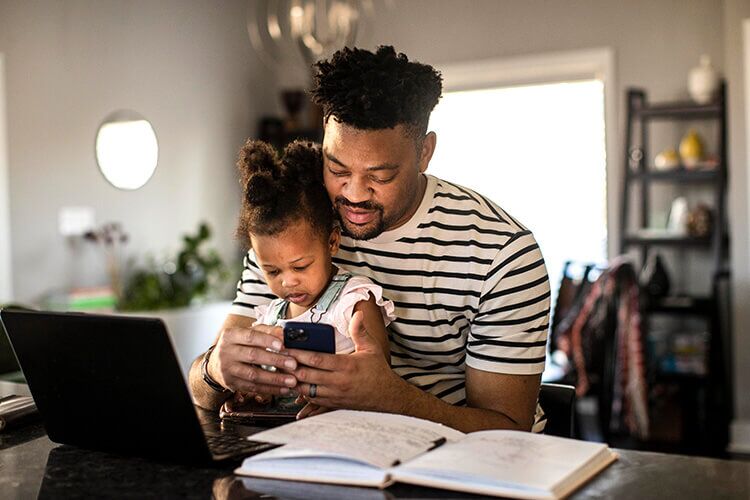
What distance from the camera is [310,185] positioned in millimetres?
2014

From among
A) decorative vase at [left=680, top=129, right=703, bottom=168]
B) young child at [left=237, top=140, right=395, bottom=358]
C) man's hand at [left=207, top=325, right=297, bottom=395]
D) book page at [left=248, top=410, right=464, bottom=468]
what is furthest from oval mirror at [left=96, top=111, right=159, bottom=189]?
book page at [left=248, top=410, right=464, bottom=468]

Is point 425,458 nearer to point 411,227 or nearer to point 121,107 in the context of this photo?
point 411,227

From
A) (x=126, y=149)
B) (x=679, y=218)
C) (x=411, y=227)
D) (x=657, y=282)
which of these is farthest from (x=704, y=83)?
(x=411, y=227)

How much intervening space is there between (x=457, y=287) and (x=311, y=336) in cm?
45

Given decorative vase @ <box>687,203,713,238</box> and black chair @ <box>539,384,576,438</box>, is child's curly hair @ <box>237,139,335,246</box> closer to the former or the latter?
black chair @ <box>539,384,576,438</box>

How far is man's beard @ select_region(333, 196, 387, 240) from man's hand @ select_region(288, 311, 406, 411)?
33cm

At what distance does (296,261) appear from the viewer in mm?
1969

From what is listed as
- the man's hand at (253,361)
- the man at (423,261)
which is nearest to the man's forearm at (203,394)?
the man at (423,261)

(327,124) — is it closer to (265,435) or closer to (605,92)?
(265,435)

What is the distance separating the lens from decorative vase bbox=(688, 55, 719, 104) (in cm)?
494

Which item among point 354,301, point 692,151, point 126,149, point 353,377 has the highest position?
point 126,149

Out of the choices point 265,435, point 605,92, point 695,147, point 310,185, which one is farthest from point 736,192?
point 265,435

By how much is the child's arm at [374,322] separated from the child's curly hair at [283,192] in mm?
188

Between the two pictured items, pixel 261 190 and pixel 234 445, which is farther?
pixel 261 190
